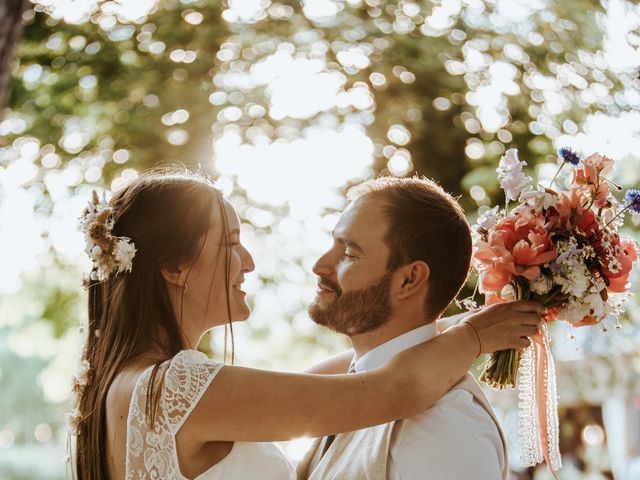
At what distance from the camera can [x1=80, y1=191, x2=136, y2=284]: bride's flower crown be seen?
288 centimetres

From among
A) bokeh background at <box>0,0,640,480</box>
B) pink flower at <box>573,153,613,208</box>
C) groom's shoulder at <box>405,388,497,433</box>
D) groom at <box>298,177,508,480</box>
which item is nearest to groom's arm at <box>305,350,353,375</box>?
groom at <box>298,177,508,480</box>

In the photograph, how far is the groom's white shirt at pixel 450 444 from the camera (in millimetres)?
2664

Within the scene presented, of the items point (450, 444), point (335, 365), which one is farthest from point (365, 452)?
point (335, 365)

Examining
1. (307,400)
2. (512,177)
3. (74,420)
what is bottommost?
(74,420)

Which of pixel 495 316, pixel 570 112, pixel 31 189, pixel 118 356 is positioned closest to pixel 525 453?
pixel 495 316

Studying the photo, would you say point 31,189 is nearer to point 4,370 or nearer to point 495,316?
point 495,316

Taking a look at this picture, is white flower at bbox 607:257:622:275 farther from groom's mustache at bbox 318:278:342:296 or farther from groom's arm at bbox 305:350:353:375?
groom's arm at bbox 305:350:353:375

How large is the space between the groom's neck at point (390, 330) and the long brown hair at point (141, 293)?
1.76ft

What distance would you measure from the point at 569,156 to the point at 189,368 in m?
1.51

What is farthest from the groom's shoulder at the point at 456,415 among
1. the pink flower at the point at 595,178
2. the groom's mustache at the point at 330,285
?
the pink flower at the point at 595,178

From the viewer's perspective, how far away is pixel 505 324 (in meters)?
2.94

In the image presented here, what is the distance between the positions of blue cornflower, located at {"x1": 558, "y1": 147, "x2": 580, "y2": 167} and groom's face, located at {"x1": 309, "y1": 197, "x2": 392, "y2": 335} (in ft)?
2.21

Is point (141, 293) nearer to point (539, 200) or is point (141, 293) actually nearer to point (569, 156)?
point (539, 200)

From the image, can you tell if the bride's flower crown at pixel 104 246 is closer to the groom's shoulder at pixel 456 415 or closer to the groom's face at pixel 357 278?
the groom's face at pixel 357 278
